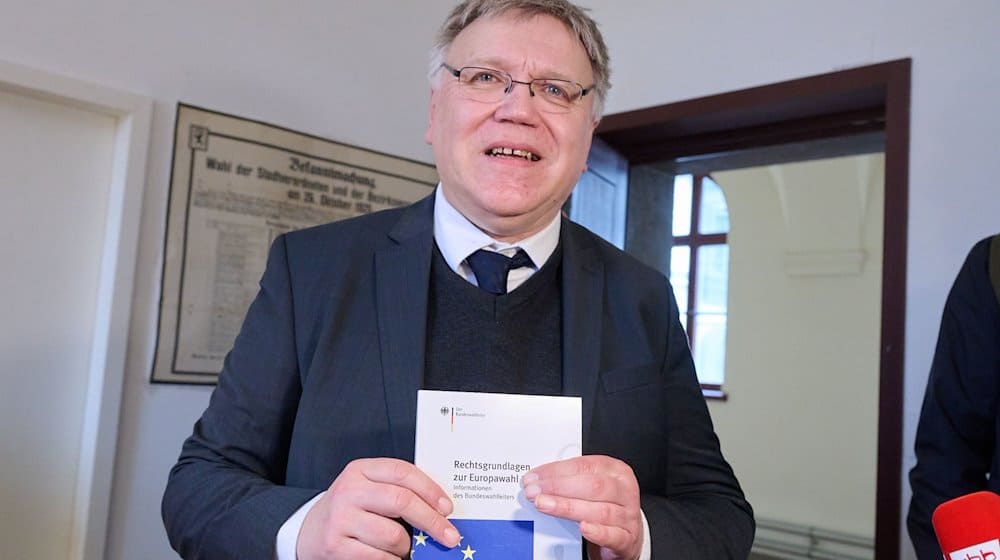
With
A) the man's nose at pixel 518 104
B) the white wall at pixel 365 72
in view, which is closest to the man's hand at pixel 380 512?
the man's nose at pixel 518 104

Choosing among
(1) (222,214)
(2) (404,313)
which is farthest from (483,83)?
(1) (222,214)

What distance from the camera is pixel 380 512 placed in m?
0.94

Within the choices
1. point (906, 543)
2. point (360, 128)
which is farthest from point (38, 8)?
point (906, 543)

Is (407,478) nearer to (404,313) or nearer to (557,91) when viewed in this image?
(404,313)

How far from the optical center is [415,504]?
0.94m

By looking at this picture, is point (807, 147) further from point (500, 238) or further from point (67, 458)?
point (67, 458)

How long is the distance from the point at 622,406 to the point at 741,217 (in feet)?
23.2

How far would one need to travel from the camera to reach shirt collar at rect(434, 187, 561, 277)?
136 cm

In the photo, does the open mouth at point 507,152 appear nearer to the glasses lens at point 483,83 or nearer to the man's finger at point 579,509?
the glasses lens at point 483,83

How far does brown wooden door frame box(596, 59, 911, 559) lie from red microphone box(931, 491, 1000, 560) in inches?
64.1

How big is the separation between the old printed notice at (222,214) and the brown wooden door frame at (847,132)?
1149 mm

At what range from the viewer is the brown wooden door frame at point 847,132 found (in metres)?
2.32

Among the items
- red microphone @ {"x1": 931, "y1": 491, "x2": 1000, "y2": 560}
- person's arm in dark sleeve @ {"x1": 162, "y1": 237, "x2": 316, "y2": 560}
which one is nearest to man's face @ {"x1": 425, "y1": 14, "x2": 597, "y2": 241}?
person's arm in dark sleeve @ {"x1": 162, "y1": 237, "x2": 316, "y2": 560}

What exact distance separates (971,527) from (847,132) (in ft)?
7.39
